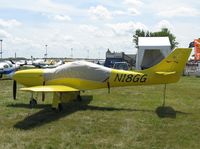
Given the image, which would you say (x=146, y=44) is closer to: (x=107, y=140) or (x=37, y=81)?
(x=37, y=81)

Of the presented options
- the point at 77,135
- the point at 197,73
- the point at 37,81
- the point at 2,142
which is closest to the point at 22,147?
the point at 2,142

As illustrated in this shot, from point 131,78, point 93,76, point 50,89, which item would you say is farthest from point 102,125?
point 93,76

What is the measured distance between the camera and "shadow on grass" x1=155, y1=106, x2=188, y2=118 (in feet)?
38.2

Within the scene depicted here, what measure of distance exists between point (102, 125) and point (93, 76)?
381 cm

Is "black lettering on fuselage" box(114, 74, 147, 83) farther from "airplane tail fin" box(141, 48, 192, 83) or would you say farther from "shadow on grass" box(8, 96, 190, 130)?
"shadow on grass" box(8, 96, 190, 130)

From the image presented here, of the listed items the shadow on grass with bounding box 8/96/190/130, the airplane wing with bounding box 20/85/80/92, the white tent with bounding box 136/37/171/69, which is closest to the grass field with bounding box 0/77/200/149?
the shadow on grass with bounding box 8/96/190/130

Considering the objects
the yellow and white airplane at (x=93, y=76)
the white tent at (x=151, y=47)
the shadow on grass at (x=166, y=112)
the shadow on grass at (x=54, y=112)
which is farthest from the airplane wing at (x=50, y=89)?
the white tent at (x=151, y=47)

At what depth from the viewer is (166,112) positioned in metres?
12.3

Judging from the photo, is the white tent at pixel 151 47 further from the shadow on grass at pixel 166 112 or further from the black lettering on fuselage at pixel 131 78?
the black lettering on fuselage at pixel 131 78

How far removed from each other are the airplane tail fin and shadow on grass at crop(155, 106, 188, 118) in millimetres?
1051

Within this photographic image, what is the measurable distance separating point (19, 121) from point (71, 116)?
69.4 inches

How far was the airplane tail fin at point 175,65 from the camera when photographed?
41.8 feet

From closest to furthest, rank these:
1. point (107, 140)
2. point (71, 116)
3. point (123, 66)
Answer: point (107, 140), point (71, 116), point (123, 66)

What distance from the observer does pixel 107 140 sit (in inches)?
332
